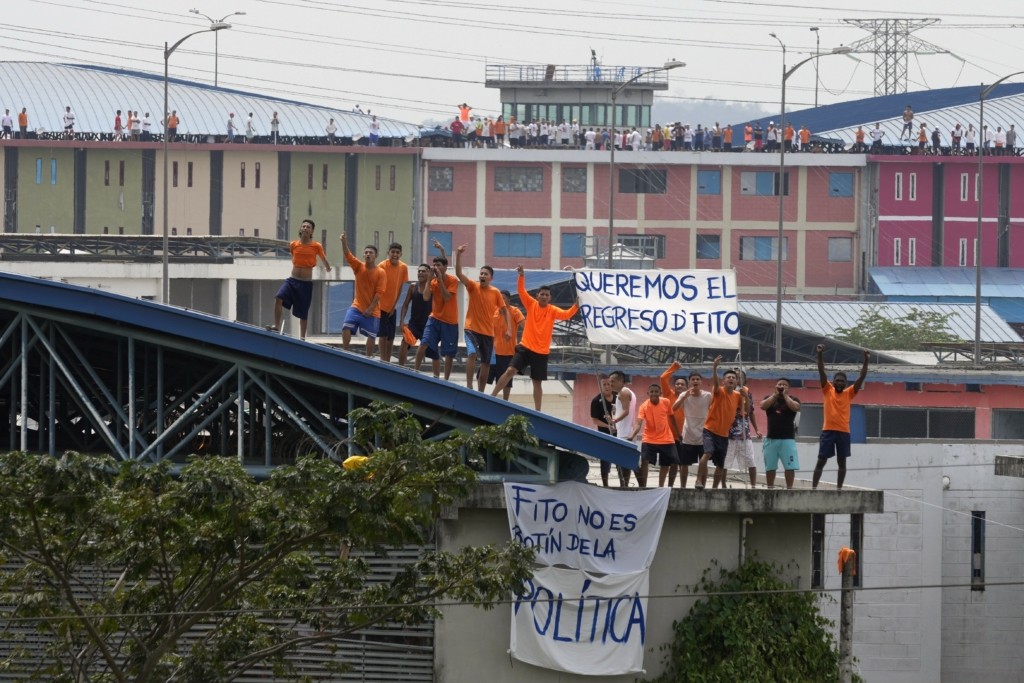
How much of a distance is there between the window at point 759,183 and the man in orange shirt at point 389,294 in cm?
6273

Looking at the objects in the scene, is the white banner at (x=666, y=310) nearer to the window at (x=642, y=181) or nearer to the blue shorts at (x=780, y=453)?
the blue shorts at (x=780, y=453)

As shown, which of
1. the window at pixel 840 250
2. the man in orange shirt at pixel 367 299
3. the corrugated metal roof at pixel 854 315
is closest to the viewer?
the man in orange shirt at pixel 367 299

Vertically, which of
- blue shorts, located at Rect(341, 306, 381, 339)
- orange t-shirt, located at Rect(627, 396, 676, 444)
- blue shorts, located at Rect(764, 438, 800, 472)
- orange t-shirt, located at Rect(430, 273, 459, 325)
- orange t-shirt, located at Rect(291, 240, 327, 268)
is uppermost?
orange t-shirt, located at Rect(291, 240, 327, 268)

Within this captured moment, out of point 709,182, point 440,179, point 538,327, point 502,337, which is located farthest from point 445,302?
point 709,182

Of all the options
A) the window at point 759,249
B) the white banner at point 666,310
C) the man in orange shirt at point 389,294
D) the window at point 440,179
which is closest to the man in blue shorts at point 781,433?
the white banner at point 666,310

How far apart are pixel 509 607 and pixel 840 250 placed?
66925 mm

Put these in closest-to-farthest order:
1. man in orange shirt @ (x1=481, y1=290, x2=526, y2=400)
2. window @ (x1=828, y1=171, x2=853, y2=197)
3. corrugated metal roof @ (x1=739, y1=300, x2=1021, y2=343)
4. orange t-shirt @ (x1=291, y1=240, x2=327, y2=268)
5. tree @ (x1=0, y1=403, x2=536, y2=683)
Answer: tree @ (x1=0, y1=403, x2=536, y2=683)
orange t-shirt @ (x1=291, y1=240, x2=327, y2=268)
man in orange shirt @ (x1=481, y1=290, x2=526, y2=400)
corrugated metal roof @ (x1=739, y1=300, x2=1021, y2=343)
window @ (x1=828, y1=171, x2=853, y2=197)

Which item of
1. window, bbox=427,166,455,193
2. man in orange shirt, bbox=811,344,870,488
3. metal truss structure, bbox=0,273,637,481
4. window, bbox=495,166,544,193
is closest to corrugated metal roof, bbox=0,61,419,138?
window, bbox=427,166,455,193

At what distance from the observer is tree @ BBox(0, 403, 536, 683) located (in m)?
17.5

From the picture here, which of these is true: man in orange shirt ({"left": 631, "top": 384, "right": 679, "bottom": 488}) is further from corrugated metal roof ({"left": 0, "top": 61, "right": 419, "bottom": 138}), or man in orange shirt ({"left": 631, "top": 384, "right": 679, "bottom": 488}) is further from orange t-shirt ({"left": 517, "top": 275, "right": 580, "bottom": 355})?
corrugated metal roof ({"left": 0, "top": 61, "right": 419, "bottom": 138})

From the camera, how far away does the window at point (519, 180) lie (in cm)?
8469

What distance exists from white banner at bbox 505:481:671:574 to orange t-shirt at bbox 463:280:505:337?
261 centimetres

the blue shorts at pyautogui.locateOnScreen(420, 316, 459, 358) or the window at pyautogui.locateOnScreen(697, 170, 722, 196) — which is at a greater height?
the window at pyautogui.locateOnScreen(697, 170, 722, 196)

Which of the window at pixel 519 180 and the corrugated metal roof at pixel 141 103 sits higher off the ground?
the corrugated metal roof at pixel 141 103
